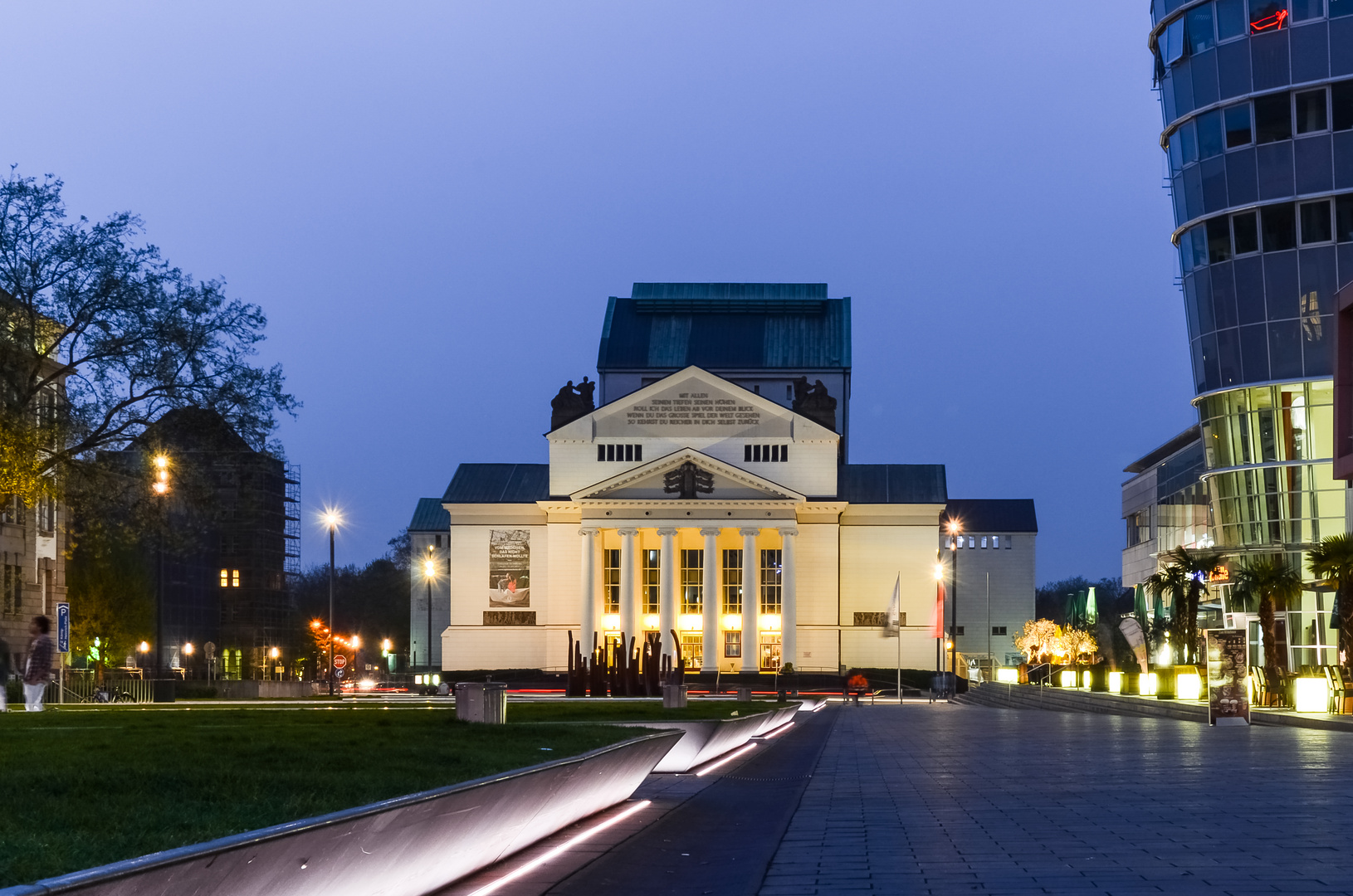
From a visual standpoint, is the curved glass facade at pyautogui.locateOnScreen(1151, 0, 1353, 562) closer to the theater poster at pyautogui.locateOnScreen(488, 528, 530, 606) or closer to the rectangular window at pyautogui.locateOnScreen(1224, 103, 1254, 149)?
the rectangular window at pyautogui.locateOnScreen(1224, 103, 1254, 149)

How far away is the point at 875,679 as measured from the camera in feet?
340

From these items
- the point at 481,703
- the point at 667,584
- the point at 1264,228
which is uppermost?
the point at 1264,228

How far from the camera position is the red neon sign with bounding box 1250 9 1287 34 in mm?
59844

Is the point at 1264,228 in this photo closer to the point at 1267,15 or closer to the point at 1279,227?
the point at 1279,227

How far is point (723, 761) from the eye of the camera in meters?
26.1

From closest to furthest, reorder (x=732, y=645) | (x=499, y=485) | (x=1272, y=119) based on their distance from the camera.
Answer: (x=1272, y=119) → (x=732, y=645) → (x=499, y=485)

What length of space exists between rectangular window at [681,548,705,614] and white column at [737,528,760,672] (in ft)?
10.1

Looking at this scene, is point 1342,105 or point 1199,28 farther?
point 1199,28

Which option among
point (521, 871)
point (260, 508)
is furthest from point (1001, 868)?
point (260, 508)

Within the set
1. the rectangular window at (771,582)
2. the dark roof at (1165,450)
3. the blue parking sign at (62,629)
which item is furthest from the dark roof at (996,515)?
the blue parking sign at (62,629)

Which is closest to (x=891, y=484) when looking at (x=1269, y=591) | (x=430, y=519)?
(x=430, y=519)

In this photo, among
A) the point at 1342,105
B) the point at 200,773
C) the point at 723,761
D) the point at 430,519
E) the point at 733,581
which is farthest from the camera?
the point at 430,519

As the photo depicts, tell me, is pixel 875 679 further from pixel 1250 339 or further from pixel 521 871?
pixel 521 871

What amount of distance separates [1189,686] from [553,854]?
44111 mm
